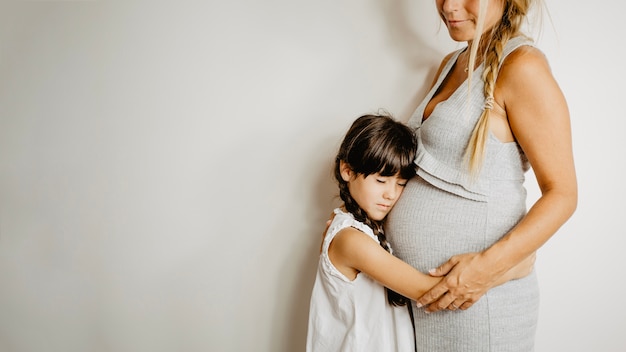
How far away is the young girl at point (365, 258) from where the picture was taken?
3.98 ft

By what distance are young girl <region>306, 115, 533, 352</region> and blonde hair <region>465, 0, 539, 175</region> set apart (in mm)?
184

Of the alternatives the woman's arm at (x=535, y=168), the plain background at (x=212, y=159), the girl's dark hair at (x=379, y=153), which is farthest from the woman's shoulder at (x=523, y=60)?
the plain background at (x=212, y=159)

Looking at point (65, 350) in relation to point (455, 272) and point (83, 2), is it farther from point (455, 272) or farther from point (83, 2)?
point (455, 272)

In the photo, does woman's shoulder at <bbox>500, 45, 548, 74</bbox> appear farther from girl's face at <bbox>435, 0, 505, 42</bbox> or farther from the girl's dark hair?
the girl's dark hair

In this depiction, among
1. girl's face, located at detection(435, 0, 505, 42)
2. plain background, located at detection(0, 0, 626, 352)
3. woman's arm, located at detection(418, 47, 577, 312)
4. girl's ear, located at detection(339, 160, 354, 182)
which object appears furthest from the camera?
plain background, located at detection(0, 0, 626, 352)

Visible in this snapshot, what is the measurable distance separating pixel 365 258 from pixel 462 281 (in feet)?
0.73

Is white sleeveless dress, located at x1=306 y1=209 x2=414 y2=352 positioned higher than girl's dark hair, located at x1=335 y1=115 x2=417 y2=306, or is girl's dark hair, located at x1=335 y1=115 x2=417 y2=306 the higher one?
girl's dark hair, located at x1=335 y1=115 x2=417 y2=306

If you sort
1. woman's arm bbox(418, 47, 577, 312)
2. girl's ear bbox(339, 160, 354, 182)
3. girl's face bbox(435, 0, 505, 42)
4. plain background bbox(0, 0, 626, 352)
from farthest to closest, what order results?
plain background bbox(0, 0, 626, 352) < girl's ear bbox(339, 160, 354, 182) < girl's face bbox(435, 0, 505, 42) < woman's arm bbox(418, 47, 577, 312)

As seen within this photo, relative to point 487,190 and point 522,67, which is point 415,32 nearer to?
point 522,67

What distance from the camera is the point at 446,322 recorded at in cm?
116

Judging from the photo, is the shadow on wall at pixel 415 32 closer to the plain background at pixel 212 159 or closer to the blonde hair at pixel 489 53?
the plain background at pixel 212 159

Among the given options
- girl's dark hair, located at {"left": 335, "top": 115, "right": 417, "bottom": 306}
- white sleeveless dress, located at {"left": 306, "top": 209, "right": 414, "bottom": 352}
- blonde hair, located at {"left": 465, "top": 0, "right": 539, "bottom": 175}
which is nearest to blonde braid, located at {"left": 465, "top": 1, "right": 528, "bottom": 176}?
blonde hair, located at {"left": 465, "top": 0, "right": 539, "bottom": 175}

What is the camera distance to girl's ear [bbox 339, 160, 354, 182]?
1328 mm

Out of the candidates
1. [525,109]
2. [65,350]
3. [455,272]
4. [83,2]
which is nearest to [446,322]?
[455,272]
